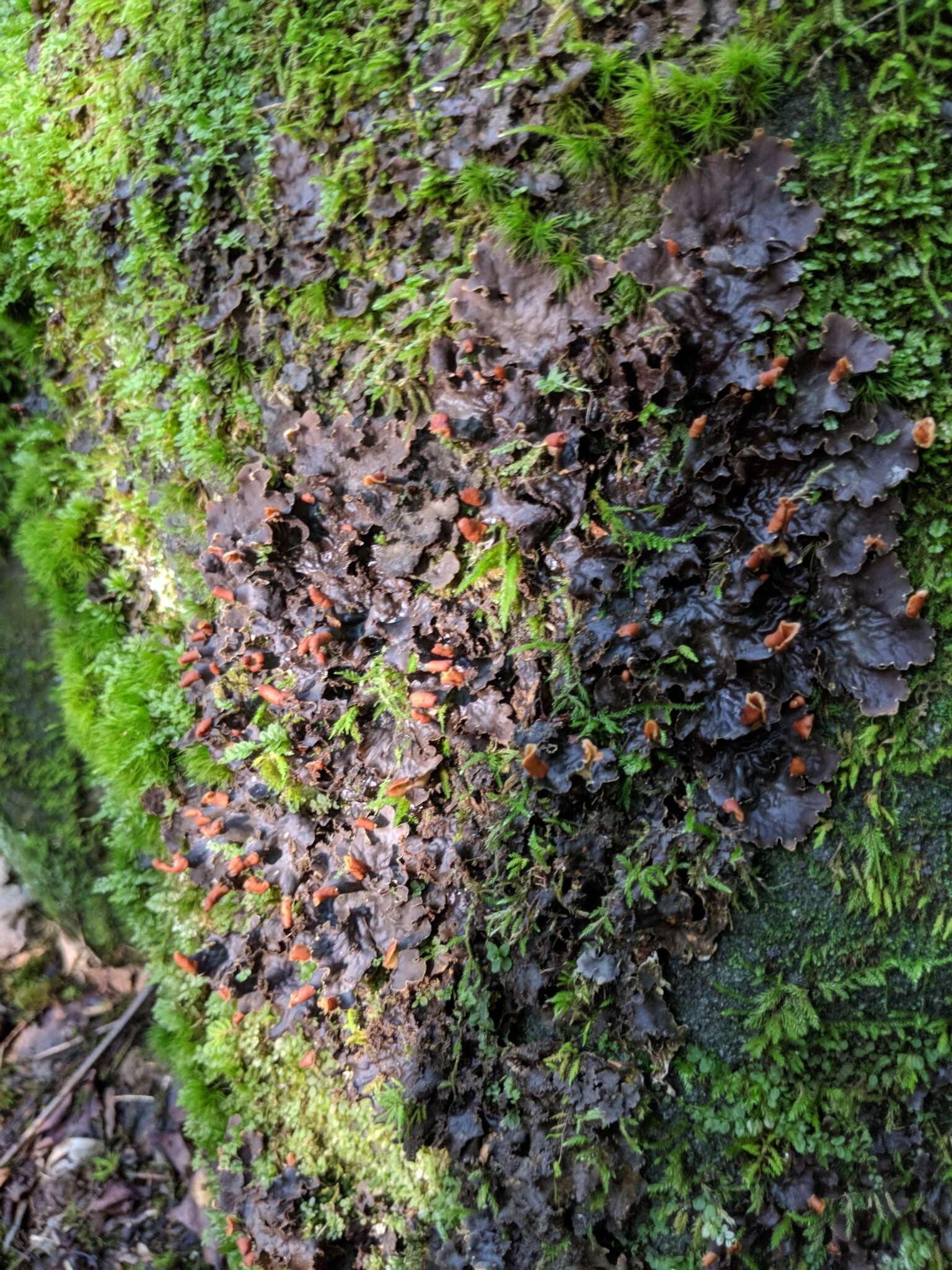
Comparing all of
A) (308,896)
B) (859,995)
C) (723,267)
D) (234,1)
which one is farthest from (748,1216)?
A: (234,1)

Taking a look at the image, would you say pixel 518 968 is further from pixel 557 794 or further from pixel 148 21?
pixel 148 21

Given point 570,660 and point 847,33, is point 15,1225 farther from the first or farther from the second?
point 847,33

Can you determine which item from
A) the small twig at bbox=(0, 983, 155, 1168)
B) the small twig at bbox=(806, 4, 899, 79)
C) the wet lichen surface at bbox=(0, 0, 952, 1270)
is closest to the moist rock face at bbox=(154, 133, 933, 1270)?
the wet lichen surface at bbox=(0, 0, 952, 1270)

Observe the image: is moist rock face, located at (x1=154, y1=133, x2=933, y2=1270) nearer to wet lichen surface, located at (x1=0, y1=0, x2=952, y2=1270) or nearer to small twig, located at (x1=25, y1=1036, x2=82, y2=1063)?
wet lichen surface, located at (x1=0, y1=0, x2=952, y2=1270)

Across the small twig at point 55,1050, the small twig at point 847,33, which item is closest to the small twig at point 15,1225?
the small twig at point 55,1050

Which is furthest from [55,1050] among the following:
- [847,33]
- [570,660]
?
[847,33]

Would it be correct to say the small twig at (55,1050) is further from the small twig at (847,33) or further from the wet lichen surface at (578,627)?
the small twig at (847,33)
